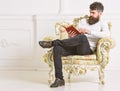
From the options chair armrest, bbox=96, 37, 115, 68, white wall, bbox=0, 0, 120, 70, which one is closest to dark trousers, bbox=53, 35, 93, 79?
chair armrest, bbox=96, 37, 115, 68

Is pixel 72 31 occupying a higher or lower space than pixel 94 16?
lower

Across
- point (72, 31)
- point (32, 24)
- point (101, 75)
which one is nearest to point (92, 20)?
point (72, 31)

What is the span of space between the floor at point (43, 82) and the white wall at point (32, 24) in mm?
266

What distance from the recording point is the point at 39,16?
17.0 feet

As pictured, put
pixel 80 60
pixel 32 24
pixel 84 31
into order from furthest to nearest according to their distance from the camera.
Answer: pixel 32 24, pixel 84 31, pixel 80 60

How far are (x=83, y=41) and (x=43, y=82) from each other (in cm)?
75

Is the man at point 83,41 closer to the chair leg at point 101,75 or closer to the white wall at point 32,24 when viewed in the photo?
the chair leg at point 101,75

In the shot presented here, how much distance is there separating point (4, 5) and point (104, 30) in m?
1.83

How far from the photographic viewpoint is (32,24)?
5242mm

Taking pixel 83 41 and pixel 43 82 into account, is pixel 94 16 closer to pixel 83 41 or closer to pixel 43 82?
pixel 83 41

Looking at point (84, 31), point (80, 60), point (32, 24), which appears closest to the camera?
point (80, 60)

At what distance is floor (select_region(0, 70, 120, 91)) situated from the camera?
3949 millimetres

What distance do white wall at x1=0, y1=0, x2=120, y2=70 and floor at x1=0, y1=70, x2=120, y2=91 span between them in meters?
0.27

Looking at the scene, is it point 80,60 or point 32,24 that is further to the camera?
point 32,24
